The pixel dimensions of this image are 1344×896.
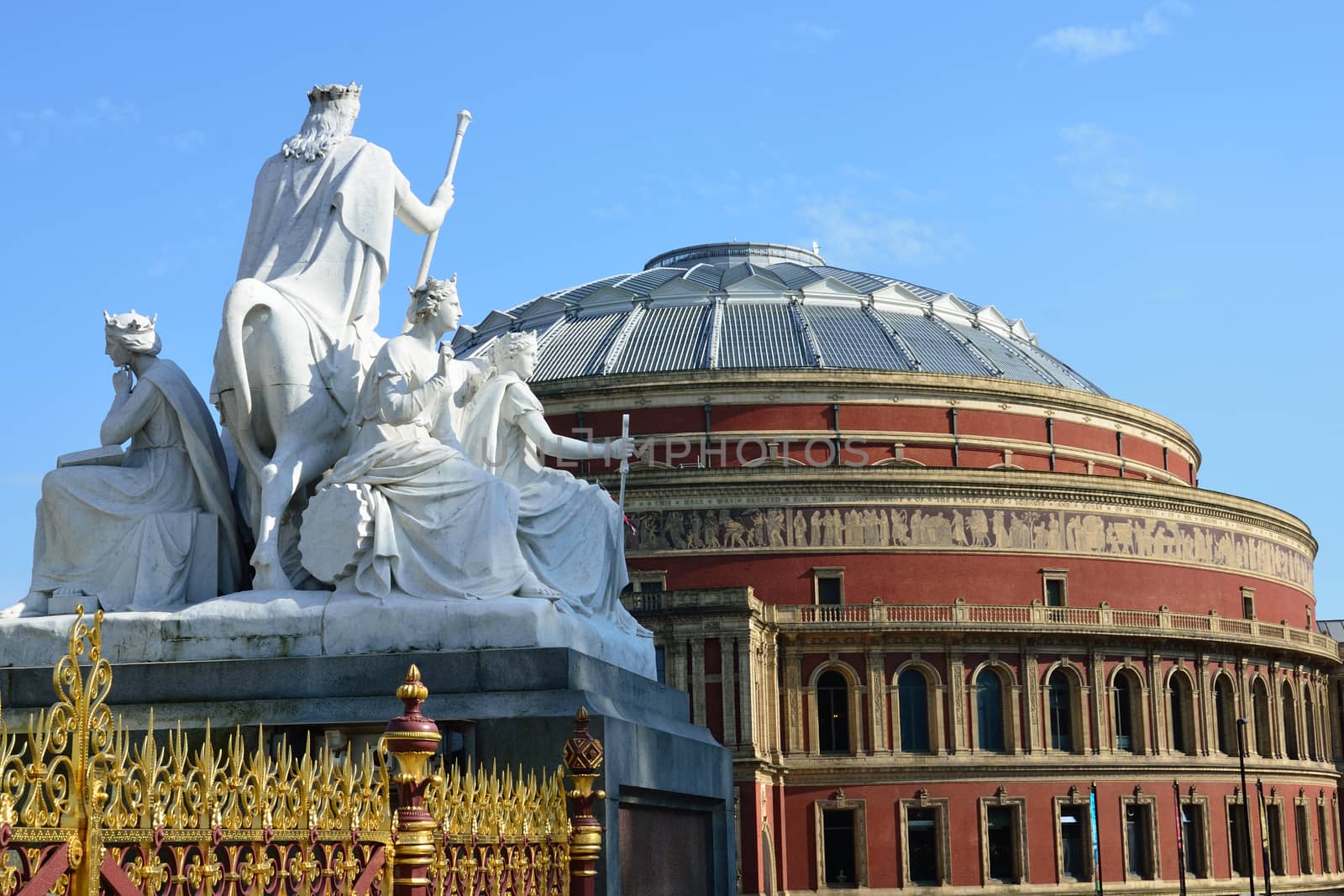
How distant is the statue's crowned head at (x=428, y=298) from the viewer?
1070 cm

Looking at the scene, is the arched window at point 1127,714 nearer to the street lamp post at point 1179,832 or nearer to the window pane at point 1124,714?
the window pane at point 1124,714

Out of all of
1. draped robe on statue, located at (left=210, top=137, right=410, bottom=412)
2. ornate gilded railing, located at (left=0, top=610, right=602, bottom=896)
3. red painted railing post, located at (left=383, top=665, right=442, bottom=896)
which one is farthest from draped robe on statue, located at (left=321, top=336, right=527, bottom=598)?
red painted railing post, located at (left=383, top=665, right=442, bottom=896)

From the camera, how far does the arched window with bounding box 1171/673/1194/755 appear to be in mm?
57906

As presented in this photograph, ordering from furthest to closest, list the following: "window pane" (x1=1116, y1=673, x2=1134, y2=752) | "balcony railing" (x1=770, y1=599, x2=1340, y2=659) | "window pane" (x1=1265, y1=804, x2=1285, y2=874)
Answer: "window pane" (x1=1265, y1=804, x2=1285, y2=874) < "window pane" (x1=1116, y1=673, x2=1134, y2=752) < "balcony railing" (x1=770, y1=599, x2=1340, y2=659)

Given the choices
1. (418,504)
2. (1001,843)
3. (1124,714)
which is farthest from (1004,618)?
(418,504)

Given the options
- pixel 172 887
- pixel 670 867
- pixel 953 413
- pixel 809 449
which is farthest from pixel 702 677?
pixel 172 887

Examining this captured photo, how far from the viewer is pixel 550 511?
1069 cm

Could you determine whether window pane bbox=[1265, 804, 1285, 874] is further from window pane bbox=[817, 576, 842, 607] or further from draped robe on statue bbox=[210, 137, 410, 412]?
draped robe on statue bbox=[210, 137, 410, 412]

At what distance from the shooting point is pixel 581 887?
8852 mm

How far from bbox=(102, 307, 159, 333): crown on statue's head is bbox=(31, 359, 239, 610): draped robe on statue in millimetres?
237

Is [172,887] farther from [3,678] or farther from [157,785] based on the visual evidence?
[3,678]

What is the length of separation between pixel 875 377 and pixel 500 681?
4899cm

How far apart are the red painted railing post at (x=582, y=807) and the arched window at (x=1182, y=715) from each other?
170ft

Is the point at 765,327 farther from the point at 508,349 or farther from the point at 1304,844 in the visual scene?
the point at 508,349
